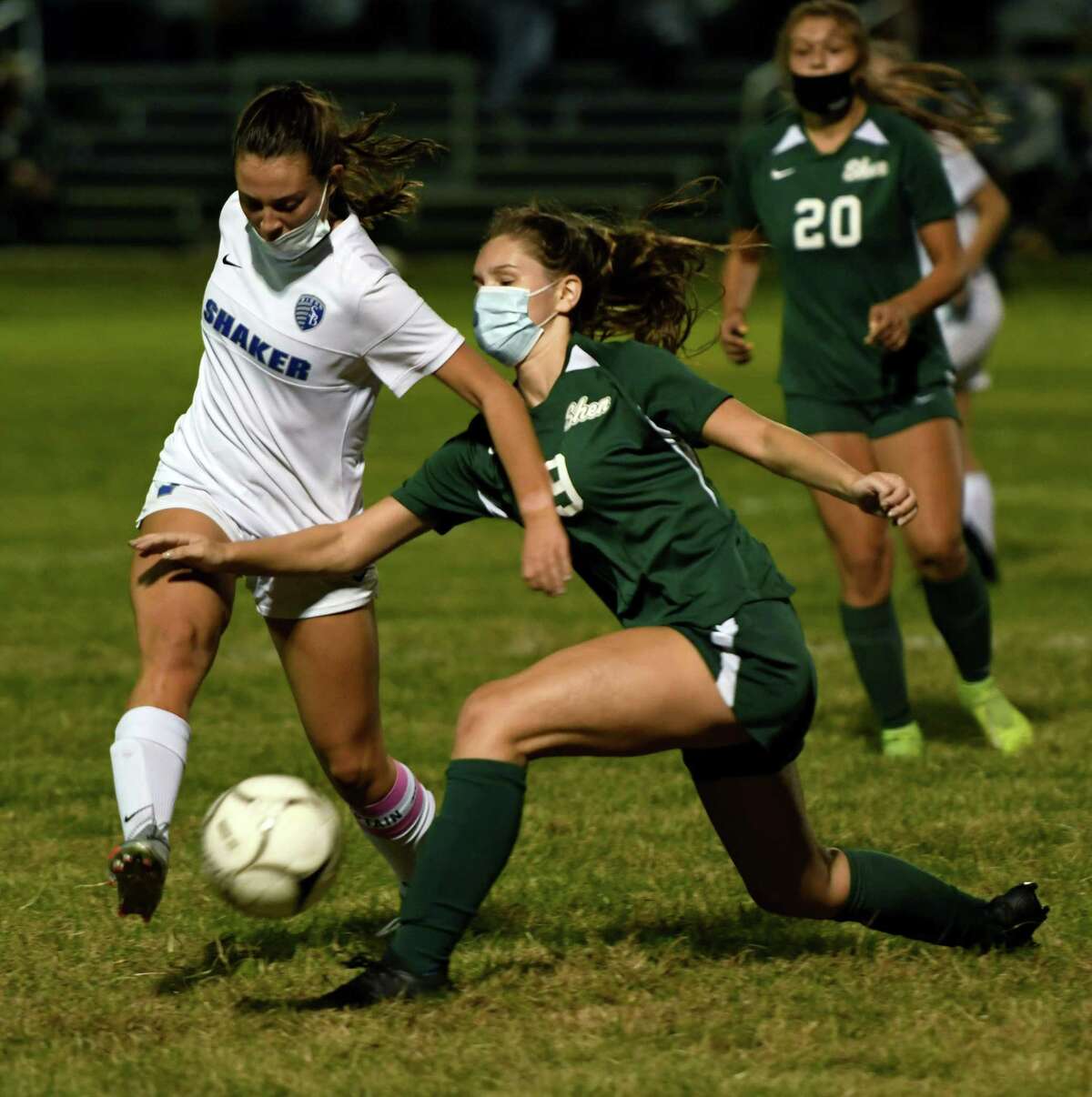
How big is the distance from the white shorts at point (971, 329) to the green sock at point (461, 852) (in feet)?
20.5

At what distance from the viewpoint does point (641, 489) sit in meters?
4.04

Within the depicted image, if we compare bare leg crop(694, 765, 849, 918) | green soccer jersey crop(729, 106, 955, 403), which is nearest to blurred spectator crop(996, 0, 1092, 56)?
green soccer jersey crop(729, 106, 955, 403)

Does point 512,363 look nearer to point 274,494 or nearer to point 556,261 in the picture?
Answer: point 556,261

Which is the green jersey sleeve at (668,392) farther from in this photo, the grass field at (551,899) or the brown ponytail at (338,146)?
the grass field at (551,899)

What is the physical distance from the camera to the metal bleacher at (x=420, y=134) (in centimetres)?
2911

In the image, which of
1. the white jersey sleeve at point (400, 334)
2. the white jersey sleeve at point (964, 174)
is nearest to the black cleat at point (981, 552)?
the white jersey sleeve at point (964, 174)

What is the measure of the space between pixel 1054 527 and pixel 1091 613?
227 cm

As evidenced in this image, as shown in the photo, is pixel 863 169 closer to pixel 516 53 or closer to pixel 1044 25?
pixel 516 53

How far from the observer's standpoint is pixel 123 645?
8.55 metres

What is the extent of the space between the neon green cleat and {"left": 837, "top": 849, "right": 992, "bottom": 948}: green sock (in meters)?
2.16

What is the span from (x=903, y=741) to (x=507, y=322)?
2953 mm

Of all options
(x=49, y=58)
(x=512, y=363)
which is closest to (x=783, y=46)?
(x=512, y=363)

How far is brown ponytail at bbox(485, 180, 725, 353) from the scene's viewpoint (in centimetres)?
429

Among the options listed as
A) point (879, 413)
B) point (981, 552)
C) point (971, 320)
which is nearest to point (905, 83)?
point (879, 413)
